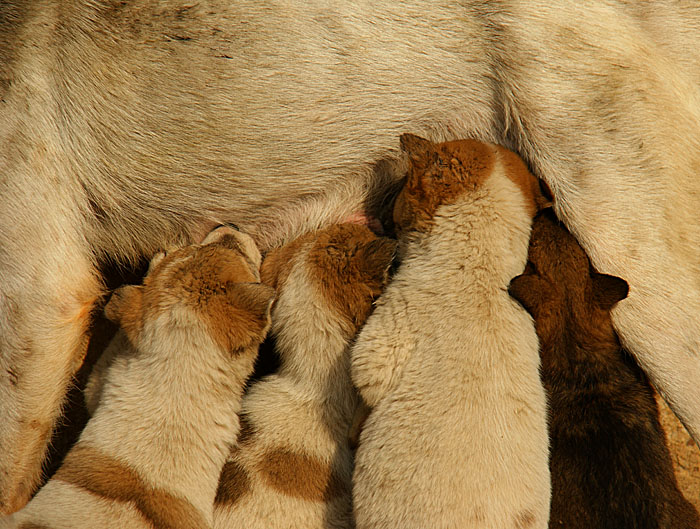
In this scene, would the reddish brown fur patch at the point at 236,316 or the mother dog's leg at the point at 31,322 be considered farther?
the mother dog's leg at the point at 31,322

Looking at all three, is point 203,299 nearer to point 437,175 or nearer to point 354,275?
point 354,275

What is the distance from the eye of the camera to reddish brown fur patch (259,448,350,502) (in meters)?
2.90

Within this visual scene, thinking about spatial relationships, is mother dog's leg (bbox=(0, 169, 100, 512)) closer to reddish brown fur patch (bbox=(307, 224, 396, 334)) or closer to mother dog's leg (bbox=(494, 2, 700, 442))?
reddish brown fur patch (bbox=(307, 224, 396, 334))

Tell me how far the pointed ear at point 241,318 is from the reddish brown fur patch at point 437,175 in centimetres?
75

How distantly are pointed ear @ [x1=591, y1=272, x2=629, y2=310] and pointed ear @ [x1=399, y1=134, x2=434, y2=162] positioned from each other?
36.5 inches

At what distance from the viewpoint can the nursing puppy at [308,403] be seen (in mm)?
2900

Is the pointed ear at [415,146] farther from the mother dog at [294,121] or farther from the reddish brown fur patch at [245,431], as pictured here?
the reddish brown fur patch at [245,431]

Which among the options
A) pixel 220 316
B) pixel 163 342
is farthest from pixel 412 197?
pixel 163 342

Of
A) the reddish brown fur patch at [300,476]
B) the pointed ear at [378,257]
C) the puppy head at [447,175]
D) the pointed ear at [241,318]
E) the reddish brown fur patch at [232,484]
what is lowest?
the reddish brown fur patch at [232,484]

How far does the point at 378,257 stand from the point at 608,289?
1002 millimetres

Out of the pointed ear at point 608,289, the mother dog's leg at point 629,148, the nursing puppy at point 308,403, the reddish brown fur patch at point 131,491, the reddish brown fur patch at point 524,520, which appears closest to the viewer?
the reddish brown fur patch at point 524,520

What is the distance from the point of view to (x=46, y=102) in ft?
11.1

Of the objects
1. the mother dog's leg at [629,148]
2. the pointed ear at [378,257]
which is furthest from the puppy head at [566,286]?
the pointed ear at [378,257]

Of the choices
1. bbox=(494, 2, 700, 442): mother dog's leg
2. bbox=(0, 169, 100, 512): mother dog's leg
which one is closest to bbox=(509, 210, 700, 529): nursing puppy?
bbox=(494, 2, 700, 442): mother dog's leg
